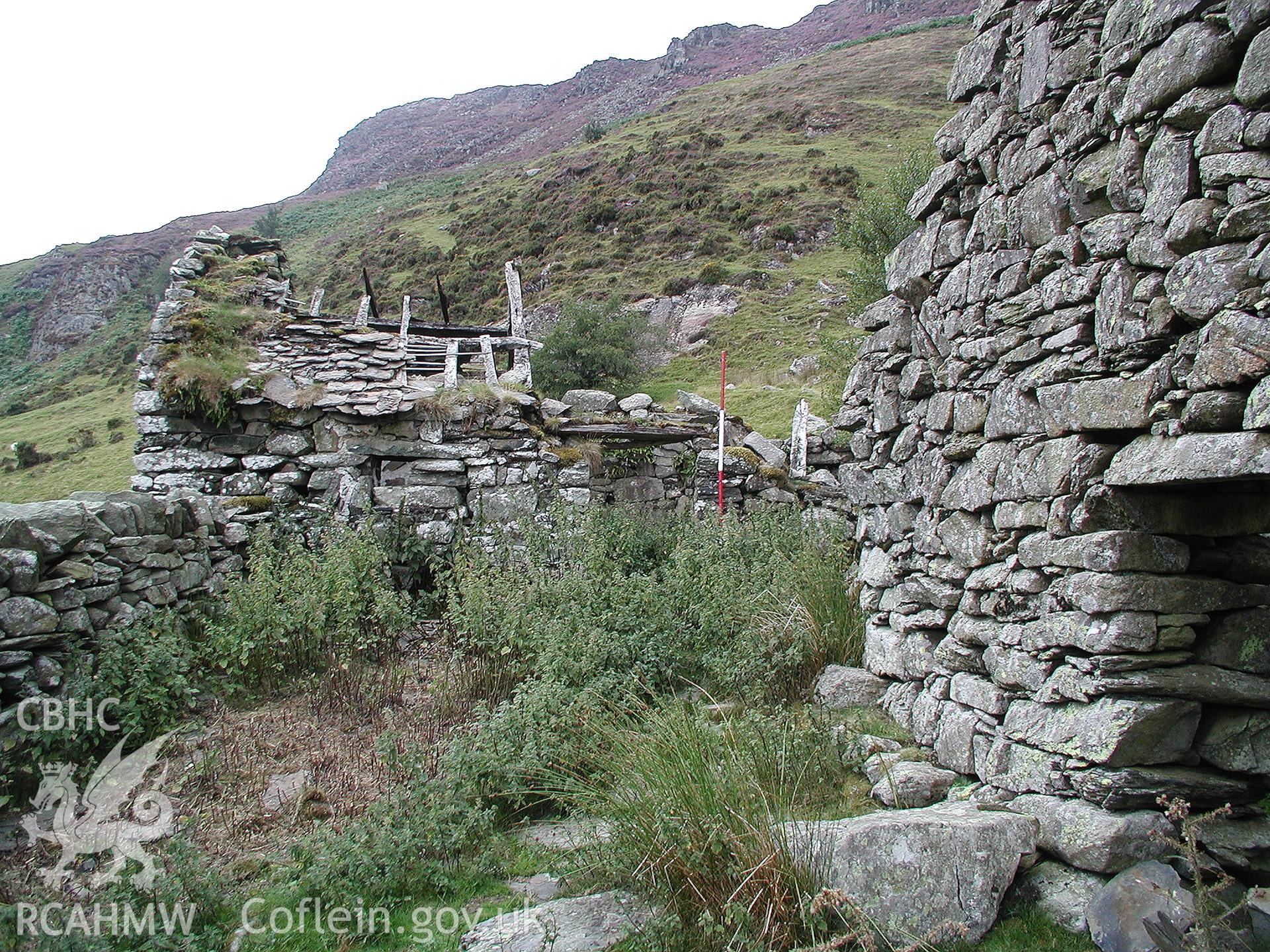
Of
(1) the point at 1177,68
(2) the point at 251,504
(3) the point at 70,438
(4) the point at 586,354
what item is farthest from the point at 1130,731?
(3) the point at 70,438

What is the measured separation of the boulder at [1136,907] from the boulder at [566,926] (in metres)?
1.71

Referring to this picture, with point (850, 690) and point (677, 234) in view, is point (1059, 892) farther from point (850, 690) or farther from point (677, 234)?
point (677, 234)

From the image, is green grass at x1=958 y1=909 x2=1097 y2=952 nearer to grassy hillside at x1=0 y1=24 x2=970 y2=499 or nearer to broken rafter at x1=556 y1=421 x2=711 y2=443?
broken rafter at x1=556 y1=421 x2=711 y2=443

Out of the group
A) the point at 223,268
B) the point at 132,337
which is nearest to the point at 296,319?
the point at 223,268

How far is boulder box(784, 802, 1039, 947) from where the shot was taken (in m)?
2.81

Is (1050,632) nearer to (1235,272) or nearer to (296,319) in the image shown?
(1235,272)

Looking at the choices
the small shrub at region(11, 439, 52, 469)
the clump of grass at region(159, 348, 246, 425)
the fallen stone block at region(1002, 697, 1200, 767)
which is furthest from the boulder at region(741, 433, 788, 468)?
the small shrub at region(11, 439, 52, 469)

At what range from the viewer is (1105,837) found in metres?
2.90

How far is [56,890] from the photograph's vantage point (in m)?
3.58

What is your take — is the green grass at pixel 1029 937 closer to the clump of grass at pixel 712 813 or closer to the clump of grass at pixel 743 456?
the clump of grass at pixel 712 813

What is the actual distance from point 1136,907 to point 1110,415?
1.93 meters

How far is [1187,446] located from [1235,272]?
662mm

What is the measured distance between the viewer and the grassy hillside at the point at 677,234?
21.9 metres

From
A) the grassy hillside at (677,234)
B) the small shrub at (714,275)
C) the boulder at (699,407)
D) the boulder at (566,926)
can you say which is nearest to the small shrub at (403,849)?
the boulder at (566,926)
